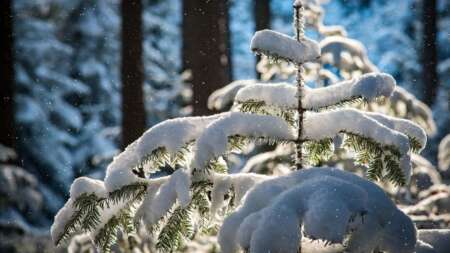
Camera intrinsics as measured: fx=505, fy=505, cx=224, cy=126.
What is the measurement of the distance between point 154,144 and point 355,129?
2.15 feet

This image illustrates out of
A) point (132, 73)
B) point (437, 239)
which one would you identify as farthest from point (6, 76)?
point (437, 239)

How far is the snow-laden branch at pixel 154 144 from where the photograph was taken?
1627 millimetres

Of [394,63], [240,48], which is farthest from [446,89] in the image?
[240,48]

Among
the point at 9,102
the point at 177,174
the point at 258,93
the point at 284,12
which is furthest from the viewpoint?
the point at 284,12

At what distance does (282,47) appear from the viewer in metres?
1.65

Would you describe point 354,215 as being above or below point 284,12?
above

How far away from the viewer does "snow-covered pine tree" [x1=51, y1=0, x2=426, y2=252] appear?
1.39 metres

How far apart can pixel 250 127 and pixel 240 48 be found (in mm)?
14620

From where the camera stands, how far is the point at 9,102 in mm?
7859

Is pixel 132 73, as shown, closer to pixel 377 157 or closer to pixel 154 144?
pixel 154 144

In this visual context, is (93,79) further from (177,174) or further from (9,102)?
(177,174)

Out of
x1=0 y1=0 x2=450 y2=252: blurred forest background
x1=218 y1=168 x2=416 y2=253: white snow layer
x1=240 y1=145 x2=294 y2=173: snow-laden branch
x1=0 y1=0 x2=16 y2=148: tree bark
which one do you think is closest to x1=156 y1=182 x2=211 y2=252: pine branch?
x1=218 y1=168 x2=416 y2=253: white snow layer

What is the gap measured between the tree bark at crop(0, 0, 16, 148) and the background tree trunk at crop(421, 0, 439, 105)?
8.89m

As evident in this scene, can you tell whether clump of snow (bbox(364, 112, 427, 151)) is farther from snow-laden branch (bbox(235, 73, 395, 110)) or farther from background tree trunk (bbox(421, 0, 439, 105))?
background tree trunk (bbox(421, 0, 439, 105))
